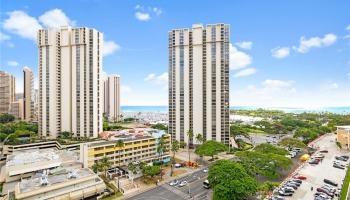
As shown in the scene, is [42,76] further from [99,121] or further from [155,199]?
[155,199]

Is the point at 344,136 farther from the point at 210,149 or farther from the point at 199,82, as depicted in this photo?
the point at 199,82

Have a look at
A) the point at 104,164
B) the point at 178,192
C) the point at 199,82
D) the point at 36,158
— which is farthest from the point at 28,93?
the point at 178,192

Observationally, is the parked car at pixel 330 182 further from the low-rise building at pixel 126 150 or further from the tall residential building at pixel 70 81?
the tall residential building at pixel 70 81

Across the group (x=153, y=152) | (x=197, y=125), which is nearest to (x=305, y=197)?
(x=153, y=152)

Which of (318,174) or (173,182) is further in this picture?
(318,174)

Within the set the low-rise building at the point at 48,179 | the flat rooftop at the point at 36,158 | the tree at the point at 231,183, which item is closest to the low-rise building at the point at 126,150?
the low-rise building at the point at 48,179

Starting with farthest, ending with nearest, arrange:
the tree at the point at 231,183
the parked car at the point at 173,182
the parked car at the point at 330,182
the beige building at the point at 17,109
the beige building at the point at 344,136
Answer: the beige building at the point at 17,109 < the beige building at the point at 344,136 < the parked car at the point at 173,182 < the parked car at the point at 330,182 < the tree at the point at 231,183
